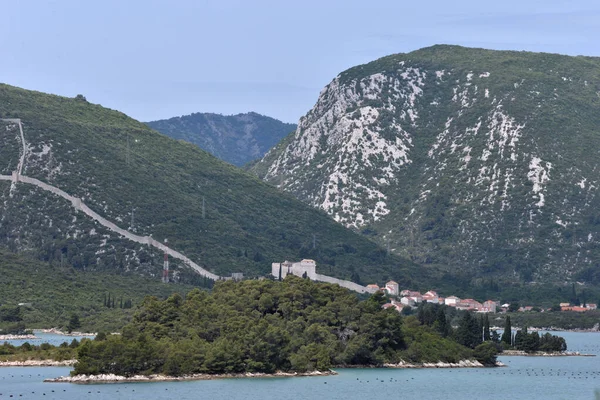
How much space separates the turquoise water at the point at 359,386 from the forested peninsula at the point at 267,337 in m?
2.62

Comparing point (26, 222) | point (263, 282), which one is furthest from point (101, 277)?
point (263, 282)

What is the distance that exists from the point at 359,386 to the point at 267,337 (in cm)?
874

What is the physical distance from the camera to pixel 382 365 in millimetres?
119250

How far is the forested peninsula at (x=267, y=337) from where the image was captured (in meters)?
106

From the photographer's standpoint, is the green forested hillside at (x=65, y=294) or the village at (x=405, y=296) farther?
the village at (x=405, y=296)

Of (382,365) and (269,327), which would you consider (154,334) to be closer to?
(269,327)

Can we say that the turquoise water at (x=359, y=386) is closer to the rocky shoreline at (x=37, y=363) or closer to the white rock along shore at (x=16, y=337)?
the rocky shoreline at (x=37, y=363)

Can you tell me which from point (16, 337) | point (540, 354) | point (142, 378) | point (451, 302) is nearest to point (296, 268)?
point (451, 302)

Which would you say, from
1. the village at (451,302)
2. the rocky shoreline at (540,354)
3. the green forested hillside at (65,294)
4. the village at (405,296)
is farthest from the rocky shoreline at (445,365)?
the village at (405,296)

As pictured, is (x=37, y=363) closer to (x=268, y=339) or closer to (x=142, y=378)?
(x=142, y=378)

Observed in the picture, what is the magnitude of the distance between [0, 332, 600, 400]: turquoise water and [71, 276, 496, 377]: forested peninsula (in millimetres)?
2621

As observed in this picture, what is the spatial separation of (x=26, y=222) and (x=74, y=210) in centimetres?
681

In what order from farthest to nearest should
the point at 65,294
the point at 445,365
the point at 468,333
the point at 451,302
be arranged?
the point at 451,302 → the point at 65,294 → the point at 468,333 → the point at 445,365

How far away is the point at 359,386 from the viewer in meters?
104
